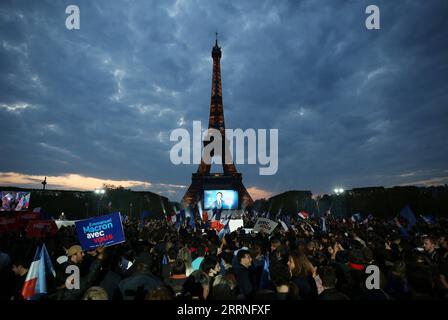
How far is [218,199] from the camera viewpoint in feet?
143

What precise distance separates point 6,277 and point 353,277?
6.44 metres

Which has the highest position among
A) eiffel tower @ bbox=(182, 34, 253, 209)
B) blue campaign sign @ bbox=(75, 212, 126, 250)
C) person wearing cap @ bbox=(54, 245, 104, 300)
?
eiffel tower @ bbox=(182, 34, 253, 209)

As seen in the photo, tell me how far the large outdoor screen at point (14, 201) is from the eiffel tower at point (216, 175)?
34.2 m

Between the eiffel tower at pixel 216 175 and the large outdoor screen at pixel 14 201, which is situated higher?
the eiffel tower at pixel 216 175

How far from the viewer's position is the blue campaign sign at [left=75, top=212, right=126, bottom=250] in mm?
7285

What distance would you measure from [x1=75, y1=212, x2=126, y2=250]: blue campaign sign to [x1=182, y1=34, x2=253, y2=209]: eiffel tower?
54.3 m

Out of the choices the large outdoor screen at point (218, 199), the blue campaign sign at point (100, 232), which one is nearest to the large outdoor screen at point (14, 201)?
the large outdoor screen at point (218, 199)

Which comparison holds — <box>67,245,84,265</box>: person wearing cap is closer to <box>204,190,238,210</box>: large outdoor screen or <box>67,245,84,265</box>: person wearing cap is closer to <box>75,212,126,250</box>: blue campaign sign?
<box>75,212,126,250</box>: blue campaign sign

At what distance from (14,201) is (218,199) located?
27789 millimetres

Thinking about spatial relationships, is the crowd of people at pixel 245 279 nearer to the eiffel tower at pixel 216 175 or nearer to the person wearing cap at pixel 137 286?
the person wearing cap at pixel 137 286

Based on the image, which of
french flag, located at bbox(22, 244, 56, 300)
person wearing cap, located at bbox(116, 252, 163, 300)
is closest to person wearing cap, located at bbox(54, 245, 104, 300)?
french flag, located at bbox(22, 244, 56, 300)

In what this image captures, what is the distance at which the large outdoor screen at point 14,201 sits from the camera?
3300cm

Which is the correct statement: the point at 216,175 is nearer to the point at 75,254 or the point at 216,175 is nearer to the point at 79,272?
the point at 75,254

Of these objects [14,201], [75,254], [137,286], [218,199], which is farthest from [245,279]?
[14,201]
